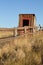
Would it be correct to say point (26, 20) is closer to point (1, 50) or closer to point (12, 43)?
point (12, 43)

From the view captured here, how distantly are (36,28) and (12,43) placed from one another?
8550mm

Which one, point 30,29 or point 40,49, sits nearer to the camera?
point 40,49

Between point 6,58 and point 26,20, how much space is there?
16.7m

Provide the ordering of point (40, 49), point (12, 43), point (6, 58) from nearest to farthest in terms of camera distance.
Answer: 1. point (6, 58)
2. point (40, 49)
3. point (12, 43)

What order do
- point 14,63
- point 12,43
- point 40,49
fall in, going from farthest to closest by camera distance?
point 12,43
point 40,49
point 14,63

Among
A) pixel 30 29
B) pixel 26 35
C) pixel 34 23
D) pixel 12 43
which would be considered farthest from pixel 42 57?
pixel 34 23

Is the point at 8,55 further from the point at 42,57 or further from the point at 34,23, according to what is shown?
the point at 34,23

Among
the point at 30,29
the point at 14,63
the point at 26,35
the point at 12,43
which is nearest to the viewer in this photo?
the point at 14,63

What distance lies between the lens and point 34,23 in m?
29.4

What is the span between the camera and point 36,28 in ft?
80.8

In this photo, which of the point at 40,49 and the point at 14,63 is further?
the point at 40,49

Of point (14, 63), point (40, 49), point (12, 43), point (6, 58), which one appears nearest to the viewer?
point (14, 63)

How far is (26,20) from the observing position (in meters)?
29.5

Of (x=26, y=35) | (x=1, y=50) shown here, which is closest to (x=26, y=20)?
(x=26, y=35)
